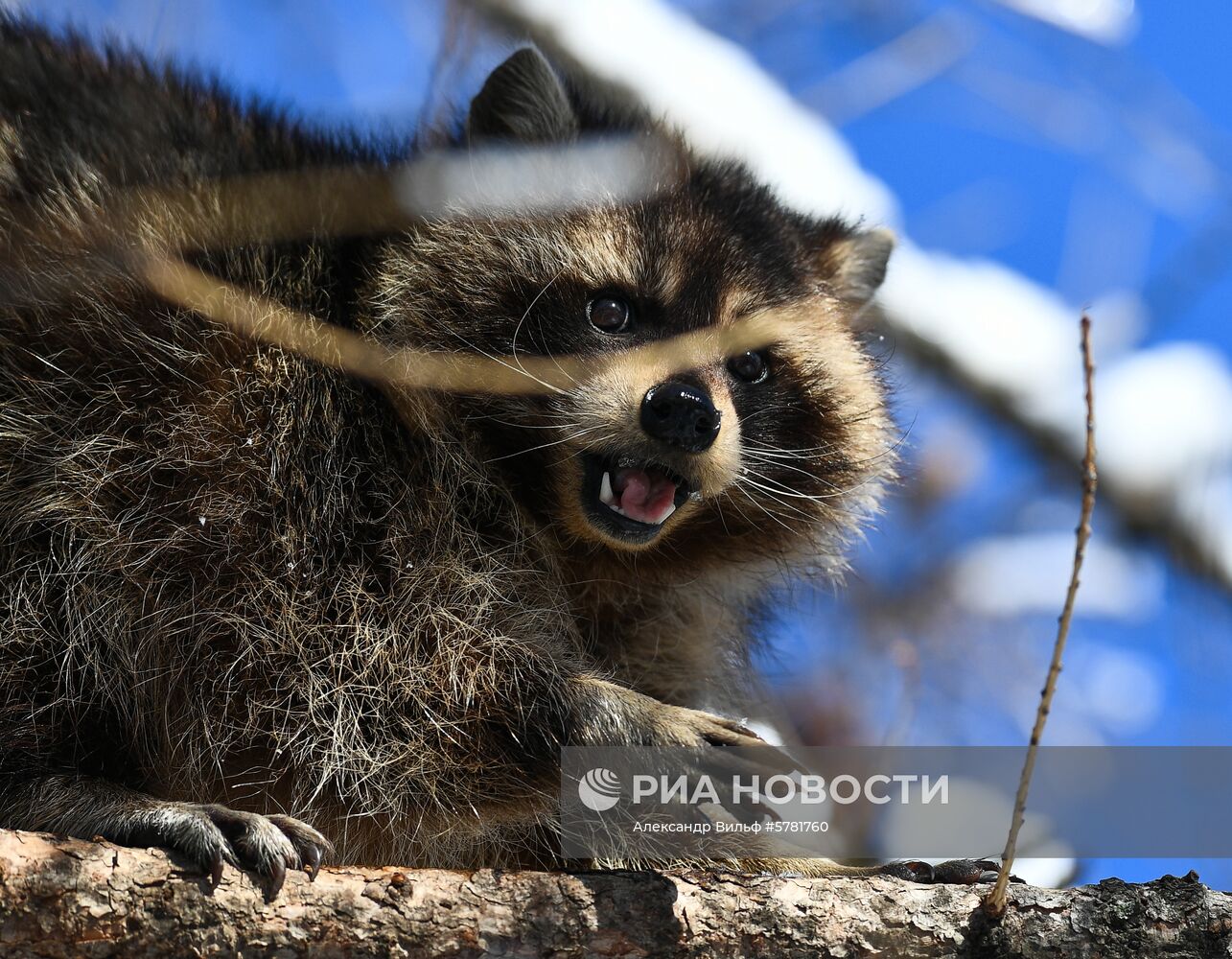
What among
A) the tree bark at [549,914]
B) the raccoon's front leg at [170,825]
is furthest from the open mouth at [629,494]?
the raccoon's front leg at [170,825]

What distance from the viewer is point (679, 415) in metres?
4.18

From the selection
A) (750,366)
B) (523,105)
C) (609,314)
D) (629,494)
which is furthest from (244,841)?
(523,105)

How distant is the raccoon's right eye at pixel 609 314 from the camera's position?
461 cm

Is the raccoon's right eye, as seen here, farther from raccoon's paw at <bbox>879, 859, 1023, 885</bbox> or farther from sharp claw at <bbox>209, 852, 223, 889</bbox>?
sharp claw at <bbox>209, 852, 223, 889</bbox>

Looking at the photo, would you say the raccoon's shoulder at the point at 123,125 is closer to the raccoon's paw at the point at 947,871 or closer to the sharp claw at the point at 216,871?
the sharp claw at the point at 216,871

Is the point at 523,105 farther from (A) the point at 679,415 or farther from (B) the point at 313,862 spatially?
(B) the point at 313,862

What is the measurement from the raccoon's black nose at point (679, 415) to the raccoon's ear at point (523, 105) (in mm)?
1472

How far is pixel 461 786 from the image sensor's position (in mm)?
4051

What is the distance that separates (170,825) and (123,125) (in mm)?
2468

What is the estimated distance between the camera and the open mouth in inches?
174

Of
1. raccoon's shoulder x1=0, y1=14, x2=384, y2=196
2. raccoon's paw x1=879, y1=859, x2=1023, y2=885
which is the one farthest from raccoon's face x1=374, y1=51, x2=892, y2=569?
raccoon's paw x1=879, y1=859, x2=1023, y2=885

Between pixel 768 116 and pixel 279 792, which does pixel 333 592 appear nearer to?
pixel 279 792

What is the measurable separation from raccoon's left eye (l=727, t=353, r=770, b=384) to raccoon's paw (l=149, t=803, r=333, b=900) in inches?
88.5

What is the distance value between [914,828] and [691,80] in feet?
14.8
